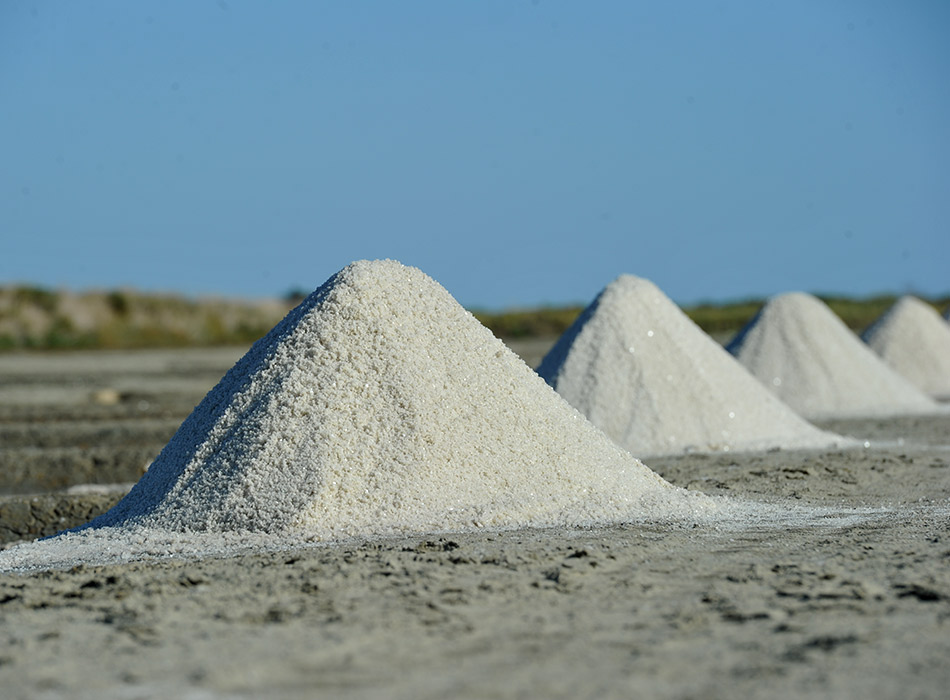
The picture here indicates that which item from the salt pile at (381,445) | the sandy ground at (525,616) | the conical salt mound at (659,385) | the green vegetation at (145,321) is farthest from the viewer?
the green vegetation at (145,321)

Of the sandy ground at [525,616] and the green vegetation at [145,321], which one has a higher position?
the green vegetation at [145,321]

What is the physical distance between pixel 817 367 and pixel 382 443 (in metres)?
9.37

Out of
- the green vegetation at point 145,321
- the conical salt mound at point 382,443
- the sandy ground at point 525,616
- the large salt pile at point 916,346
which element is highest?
the green vegetation at point 145,321

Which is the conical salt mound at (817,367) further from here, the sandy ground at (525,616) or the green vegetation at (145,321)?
the green vegetation at (145,321)

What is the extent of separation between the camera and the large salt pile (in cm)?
1745

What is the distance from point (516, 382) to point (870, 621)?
10.2ft

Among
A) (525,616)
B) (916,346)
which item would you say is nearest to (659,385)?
(525,616)

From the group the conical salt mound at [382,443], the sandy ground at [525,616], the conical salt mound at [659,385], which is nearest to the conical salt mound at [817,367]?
the conical salt mound at [659,385]

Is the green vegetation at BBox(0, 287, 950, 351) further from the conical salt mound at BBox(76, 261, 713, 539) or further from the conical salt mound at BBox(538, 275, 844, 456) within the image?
the conical salt mound at BBox(76, 261, 713, 539)

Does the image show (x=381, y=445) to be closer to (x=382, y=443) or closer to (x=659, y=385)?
(x=382, y=443)

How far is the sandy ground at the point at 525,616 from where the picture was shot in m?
2.97

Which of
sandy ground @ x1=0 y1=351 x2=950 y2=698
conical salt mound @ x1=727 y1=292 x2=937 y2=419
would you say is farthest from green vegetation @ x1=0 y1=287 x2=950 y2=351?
sandy ground @ x1=0 y1=351 x2=950 y2=698

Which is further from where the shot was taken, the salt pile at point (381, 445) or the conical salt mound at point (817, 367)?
the conical salt mound at point (817, 367)

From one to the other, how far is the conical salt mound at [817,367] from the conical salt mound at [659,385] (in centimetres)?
315
